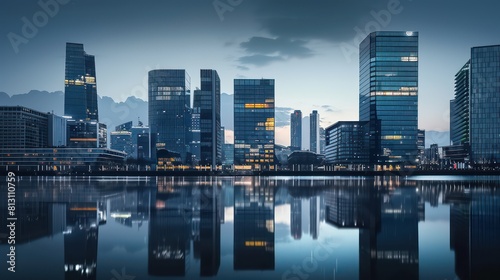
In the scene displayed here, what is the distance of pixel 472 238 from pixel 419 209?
1522 centimetres

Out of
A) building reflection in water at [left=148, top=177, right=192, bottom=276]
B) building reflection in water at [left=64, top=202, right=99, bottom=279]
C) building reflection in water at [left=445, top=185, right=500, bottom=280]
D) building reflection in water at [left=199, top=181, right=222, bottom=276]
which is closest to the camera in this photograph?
building reflection in water at [left=445, top=185, right=500, bottom=280]

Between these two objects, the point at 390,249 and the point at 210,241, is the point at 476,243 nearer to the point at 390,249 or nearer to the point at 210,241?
the point at 390,249

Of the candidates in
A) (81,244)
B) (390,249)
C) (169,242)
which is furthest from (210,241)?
(390,249)

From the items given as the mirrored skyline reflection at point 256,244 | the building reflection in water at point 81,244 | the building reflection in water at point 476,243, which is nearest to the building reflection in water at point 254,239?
the mirrored skyline reflection at point 256,244

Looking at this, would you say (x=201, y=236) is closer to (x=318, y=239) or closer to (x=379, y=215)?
(x=318, y=239)

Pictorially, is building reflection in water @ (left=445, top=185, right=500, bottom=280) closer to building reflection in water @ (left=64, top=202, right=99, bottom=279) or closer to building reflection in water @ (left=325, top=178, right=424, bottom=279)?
building reflection in water @ (left=325, top=178, right=424, bottom=279)

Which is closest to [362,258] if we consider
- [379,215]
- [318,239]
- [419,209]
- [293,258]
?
[293,258]

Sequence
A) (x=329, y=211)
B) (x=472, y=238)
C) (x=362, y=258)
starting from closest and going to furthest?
(x=362, y=258)
(x=472, y=238)
(x=329, y=211)

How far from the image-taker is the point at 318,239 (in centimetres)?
2264

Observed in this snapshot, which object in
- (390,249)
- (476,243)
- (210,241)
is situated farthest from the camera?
(210,241)

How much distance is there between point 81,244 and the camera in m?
21.2

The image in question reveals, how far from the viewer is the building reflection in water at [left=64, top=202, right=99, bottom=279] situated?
52.3ft

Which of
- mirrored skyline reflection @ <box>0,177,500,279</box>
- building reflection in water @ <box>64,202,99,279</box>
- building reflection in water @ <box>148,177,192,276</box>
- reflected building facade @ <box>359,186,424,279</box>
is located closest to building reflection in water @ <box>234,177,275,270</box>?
mirrored skyline reflection @ <box>0,177,500,279</box>

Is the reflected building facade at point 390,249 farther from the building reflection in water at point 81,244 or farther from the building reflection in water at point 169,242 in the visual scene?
the building reflection in water at point 81,244
